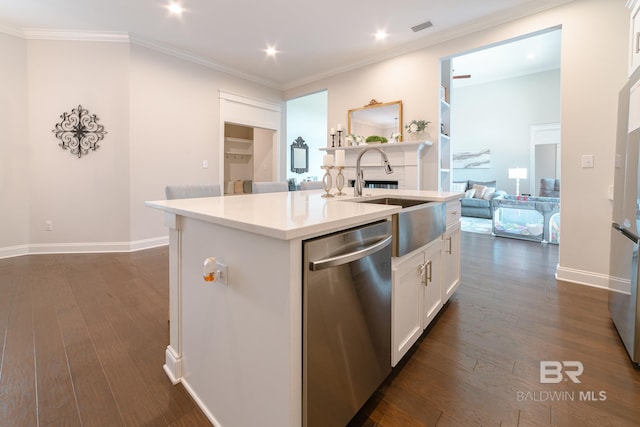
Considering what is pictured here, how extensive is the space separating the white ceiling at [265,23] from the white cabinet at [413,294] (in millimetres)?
2995

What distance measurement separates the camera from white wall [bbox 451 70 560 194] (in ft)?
21.9

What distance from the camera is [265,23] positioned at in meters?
3.66

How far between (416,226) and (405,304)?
41 cm

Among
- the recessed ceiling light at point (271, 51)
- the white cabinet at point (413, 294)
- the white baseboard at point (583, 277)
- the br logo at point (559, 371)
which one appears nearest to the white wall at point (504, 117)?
the recessed ceiling light at point (271, 51)

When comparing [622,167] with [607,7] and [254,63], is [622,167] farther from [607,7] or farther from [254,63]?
[254,63]

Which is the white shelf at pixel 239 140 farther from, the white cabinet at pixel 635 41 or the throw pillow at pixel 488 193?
the white cabinet at pixel 635 41

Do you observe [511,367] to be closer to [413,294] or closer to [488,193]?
[413,294]

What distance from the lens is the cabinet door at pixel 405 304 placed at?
4.64 ft

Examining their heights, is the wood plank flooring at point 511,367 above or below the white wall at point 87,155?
below

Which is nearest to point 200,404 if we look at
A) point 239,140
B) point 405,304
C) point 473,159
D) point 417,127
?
point 405,304

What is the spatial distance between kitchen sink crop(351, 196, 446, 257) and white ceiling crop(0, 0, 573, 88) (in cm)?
273

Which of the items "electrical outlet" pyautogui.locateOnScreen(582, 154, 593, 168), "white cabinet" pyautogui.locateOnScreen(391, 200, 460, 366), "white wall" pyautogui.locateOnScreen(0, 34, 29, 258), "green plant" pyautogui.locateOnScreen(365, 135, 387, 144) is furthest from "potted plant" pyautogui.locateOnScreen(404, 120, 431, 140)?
"white wall" pyautogui.locateOnScreen(0, 34, 29, 258)

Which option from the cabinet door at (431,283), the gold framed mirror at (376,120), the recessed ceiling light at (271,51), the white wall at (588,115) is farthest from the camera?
the gold framed mirror at (376,120)

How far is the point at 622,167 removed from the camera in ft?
6.01
